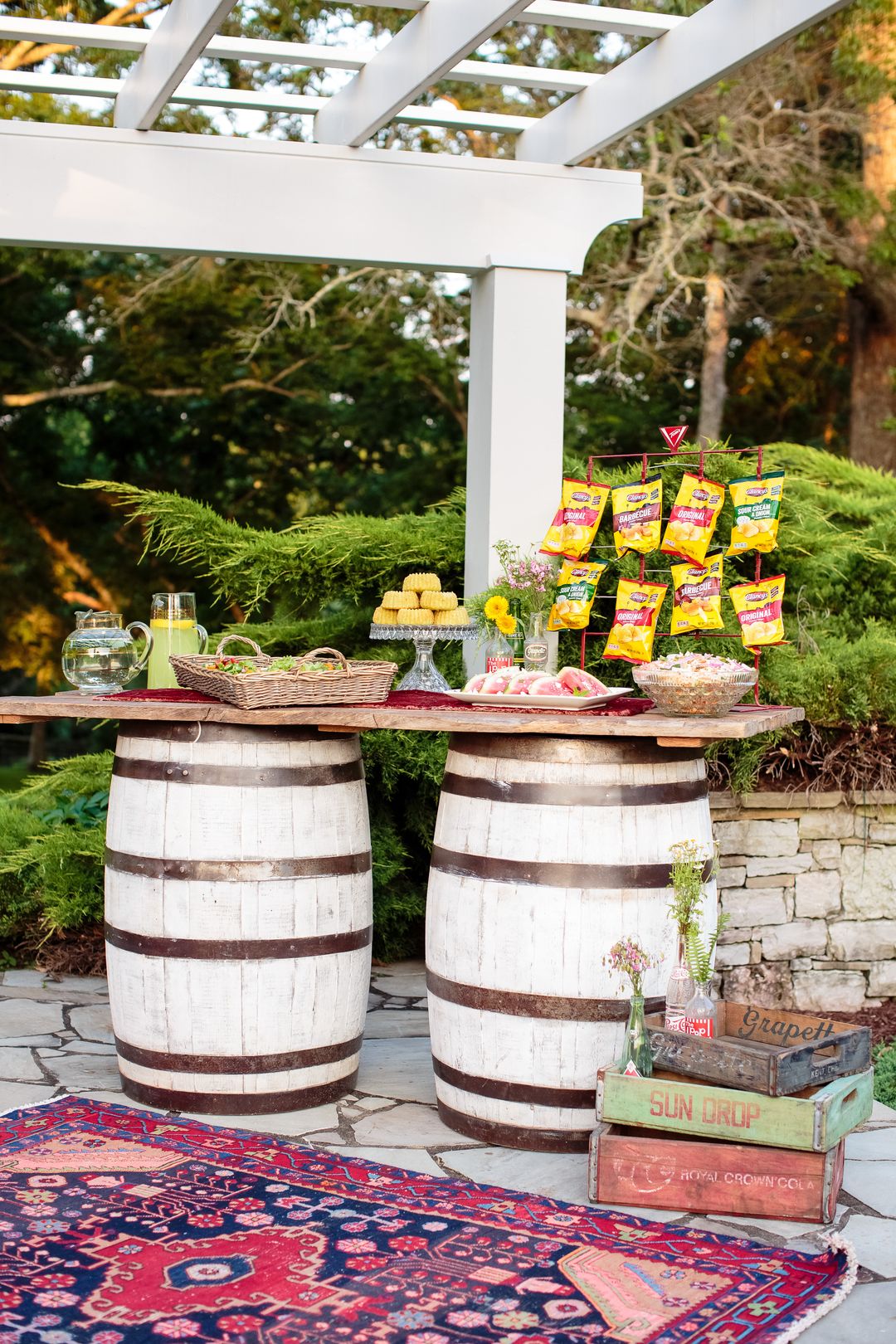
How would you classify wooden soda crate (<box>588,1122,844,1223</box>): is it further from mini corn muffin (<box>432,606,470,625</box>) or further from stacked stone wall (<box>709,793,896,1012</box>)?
stacked stone wall (<box>709,793,896,1012</box>)

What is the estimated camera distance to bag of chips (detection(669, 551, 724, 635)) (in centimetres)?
412

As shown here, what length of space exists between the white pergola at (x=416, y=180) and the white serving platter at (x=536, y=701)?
143cm

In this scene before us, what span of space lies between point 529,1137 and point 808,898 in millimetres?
1913

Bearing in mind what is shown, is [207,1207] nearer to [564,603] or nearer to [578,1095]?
[578,1095]

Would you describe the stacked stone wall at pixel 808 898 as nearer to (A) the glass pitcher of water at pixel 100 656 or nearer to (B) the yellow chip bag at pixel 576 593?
(B) the yellow chip bag at pixel 576 593

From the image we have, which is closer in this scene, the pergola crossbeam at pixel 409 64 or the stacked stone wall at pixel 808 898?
the pergola crossbeam at pixel 409 64

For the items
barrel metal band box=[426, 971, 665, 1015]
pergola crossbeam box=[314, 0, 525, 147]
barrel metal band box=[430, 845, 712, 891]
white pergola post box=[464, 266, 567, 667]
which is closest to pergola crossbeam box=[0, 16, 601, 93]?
pergola crossbeam box=[314, 0, 525, 147]

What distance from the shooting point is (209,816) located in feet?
11.1

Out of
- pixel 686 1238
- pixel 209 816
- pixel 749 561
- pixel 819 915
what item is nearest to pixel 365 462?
pixel 749 561

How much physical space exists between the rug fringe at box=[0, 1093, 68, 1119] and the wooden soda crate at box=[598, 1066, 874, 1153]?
4.57 feet

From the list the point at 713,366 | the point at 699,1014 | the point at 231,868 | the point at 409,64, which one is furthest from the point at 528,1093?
the point at 713,366

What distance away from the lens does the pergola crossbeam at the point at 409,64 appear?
3867mm

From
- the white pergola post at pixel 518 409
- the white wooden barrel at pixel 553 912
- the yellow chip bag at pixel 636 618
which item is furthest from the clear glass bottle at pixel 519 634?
the white wooden barrel at pixel 553 912

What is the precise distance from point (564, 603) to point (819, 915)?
4.57 feet
